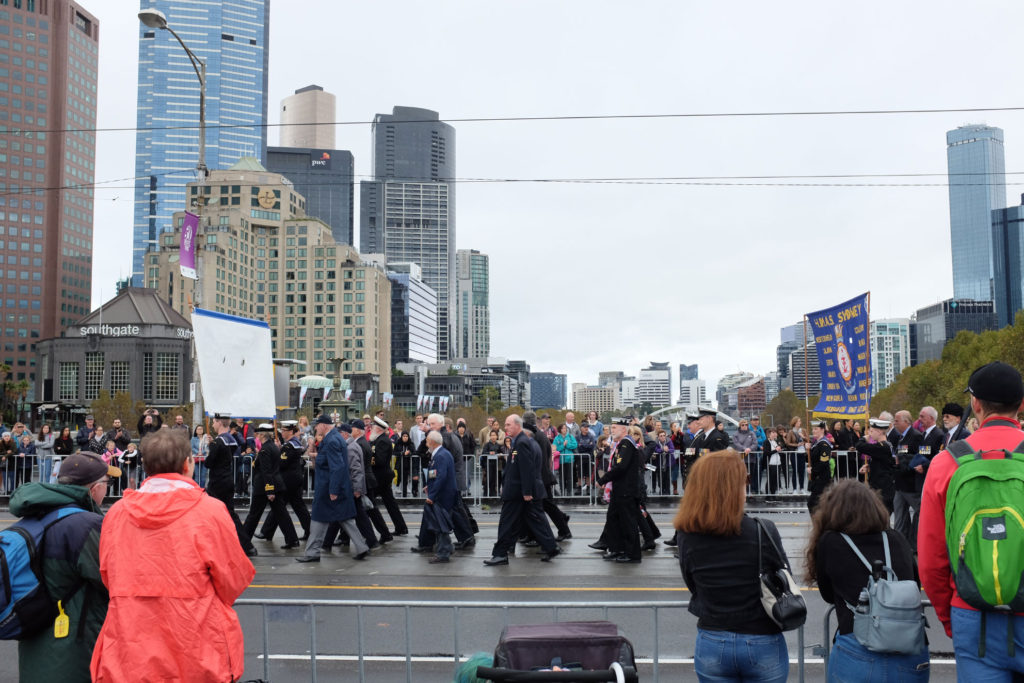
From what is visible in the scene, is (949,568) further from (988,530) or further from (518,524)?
(518,524)

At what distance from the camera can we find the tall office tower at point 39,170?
5645 inches

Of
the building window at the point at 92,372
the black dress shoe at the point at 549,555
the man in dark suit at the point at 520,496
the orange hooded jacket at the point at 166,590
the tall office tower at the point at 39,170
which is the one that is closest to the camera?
the orange hooded jacket at the point at 166,590

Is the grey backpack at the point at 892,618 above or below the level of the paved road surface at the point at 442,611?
above

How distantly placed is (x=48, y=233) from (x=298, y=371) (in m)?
52.2

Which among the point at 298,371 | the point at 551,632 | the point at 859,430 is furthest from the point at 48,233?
the point at 551,632

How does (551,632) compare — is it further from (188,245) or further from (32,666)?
(188,245)

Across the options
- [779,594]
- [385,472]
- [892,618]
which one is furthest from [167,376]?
[892,618]

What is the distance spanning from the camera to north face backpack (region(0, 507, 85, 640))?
374 centimetres

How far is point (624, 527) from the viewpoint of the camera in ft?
36.6

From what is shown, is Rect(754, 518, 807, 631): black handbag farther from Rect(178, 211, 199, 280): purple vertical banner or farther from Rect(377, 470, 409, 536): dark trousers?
Rect(178, 211, 199, 280): purple vertical banner

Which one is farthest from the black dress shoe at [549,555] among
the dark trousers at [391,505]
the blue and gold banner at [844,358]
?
the blue and gold banner at [844,358]

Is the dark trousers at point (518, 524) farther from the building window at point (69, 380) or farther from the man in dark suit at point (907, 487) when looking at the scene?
the building window at point (69, 380)

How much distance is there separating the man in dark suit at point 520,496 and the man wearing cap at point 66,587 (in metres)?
7.27

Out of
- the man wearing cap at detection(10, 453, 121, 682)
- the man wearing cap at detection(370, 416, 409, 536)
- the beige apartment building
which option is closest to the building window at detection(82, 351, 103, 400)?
the beige apartment building
